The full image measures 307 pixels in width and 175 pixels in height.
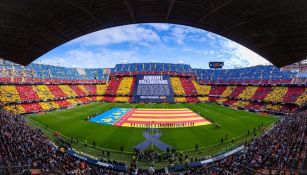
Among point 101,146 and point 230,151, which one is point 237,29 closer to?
point 230,151

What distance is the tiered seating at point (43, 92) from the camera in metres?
55.8

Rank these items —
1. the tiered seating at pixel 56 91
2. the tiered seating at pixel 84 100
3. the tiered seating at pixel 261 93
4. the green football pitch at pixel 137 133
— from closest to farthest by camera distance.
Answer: the green football pitch at pixel 137 133 → the tiered seating at pixel 261 93 → the tiered seating at pixel 56 91 → the tiered seating at pixel 84 100

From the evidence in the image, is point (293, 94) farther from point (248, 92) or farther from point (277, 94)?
point (248, 92)

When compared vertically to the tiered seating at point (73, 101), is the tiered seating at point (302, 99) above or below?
above

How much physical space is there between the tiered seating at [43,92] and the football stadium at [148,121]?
0.31m

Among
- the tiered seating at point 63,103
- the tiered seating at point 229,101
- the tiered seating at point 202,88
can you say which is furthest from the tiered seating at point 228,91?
the tiered seating at point 63,103

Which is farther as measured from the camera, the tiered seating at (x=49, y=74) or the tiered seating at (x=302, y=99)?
the tiered seating at (x=49, y=74)

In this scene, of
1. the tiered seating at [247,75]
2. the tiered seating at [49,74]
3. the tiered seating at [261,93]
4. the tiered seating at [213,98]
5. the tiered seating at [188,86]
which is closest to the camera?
the tiered seating at [49,74]

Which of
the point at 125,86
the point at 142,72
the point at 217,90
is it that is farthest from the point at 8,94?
the point at 217,90

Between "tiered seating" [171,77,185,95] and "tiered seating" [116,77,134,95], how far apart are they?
1685 centimetres

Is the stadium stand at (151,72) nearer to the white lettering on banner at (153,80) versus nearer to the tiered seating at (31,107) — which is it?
the tiered seating at (31,107)

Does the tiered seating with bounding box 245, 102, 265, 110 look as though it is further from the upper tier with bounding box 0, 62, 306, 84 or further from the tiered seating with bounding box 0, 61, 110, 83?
the tiered seating with bounding box 0, 61, 110, 83

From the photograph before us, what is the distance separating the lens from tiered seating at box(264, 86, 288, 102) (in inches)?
2044

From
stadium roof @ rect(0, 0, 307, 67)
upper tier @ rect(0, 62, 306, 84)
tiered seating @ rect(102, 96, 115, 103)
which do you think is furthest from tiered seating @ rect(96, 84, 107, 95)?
stadium roof @ rect(0, 0, 307, 67)
